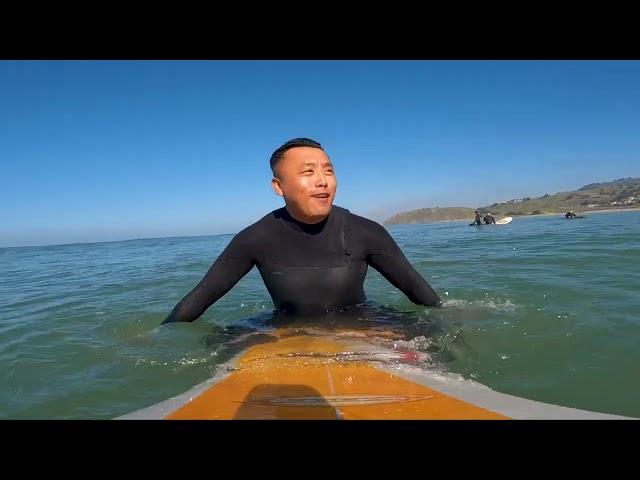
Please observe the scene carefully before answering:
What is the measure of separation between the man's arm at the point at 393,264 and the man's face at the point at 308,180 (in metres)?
0.70

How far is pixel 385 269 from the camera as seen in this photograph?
4562mm

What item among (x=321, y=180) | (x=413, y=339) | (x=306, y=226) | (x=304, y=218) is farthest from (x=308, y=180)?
(x=413, y=339)

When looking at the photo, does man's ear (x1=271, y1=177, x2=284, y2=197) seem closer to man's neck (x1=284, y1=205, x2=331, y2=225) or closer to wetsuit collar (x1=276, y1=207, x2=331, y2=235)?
man's neck (x1=284, y1=205, x2=331, y2=225)

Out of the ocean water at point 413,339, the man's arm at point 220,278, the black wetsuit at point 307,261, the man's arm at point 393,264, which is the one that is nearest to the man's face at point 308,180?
the black wetsuit at point 307,261

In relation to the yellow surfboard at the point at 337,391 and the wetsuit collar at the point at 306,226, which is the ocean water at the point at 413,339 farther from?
the wetsuit collar at the point at 306,226

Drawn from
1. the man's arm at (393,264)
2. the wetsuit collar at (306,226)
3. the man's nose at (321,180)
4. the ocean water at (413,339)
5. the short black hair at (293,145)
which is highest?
the short black hair at (293,145)

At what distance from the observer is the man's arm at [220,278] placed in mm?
4441

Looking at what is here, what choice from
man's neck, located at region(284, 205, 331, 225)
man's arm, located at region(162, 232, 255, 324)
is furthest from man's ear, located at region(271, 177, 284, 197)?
man's arm, located at region(162, 232, 255, 324)

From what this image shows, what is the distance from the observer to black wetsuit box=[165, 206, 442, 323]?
14.2ft

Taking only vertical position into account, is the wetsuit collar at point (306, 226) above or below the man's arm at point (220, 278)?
above
